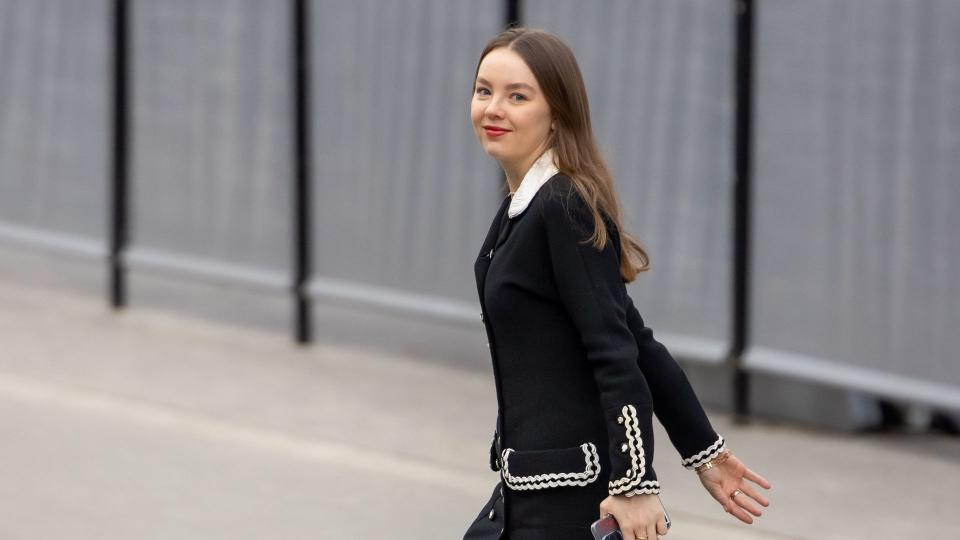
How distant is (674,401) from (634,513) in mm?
326

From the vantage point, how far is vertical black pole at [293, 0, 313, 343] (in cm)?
837

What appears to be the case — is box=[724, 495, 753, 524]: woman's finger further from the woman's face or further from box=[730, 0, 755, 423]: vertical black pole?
box=[730, 0, 755, 423]: vertical black pole

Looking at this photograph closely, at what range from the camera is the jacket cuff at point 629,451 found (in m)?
3.31

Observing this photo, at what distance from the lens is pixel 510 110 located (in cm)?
345

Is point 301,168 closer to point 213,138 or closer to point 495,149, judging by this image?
point 213,138

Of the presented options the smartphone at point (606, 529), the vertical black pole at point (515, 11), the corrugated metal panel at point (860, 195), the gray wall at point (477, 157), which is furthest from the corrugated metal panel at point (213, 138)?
the smartphone at point (606, 529)

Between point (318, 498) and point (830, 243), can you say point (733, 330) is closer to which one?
point (830, 243)

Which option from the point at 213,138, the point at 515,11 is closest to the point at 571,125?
the point at 515,11

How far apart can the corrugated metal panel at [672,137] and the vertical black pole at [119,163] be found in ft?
9.19

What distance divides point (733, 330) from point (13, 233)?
4561 mm

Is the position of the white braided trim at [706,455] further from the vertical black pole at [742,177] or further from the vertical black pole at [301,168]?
the vertical black pole at [301,168]

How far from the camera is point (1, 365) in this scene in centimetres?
813

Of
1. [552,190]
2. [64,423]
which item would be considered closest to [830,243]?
[64,423]

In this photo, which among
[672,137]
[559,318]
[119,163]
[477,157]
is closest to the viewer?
[559,318]
